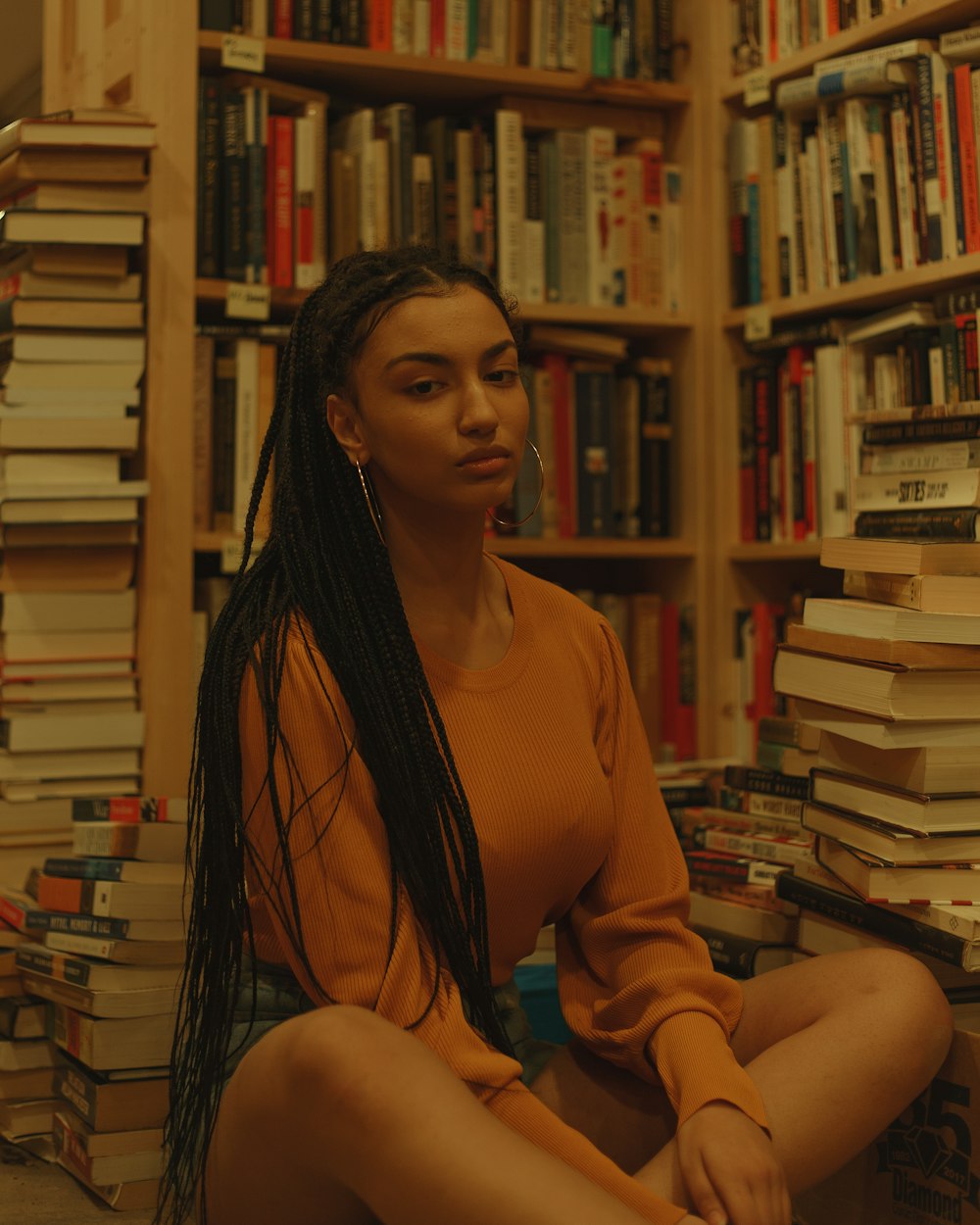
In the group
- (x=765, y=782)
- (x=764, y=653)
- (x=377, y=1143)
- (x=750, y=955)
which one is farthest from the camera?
(x=764, y=653)

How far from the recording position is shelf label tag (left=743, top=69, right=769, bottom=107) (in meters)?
2.18

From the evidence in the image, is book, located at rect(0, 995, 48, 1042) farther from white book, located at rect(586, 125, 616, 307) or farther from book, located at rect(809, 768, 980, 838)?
white book, located at rect(586, 125, 616, 307)

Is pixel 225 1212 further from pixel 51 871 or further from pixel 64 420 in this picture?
pixel 64 420

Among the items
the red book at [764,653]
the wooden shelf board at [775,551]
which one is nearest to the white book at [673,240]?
the wooden shelf board at [775,551]

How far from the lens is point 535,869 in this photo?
48.0 inches

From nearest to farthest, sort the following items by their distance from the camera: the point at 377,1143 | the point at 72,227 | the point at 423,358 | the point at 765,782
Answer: the point at 377,1143 < the point at 423,358 < the point at 765,782 < the point at 72,227

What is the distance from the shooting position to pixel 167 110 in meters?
2.01

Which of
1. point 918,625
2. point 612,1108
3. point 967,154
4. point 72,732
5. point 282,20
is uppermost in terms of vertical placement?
point 282,20

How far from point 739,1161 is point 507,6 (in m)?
1.82

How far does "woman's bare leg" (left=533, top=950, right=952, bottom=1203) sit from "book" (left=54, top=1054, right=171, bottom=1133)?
1.94ft

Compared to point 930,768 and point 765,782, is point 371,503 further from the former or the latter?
point 765,782

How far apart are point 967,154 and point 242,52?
104cm

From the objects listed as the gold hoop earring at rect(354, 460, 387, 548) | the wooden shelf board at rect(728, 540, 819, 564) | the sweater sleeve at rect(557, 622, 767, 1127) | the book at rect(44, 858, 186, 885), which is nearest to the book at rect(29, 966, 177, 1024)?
the book at rect(44, 858, 186, 885)

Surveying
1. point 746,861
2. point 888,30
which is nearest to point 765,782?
point 746,861
